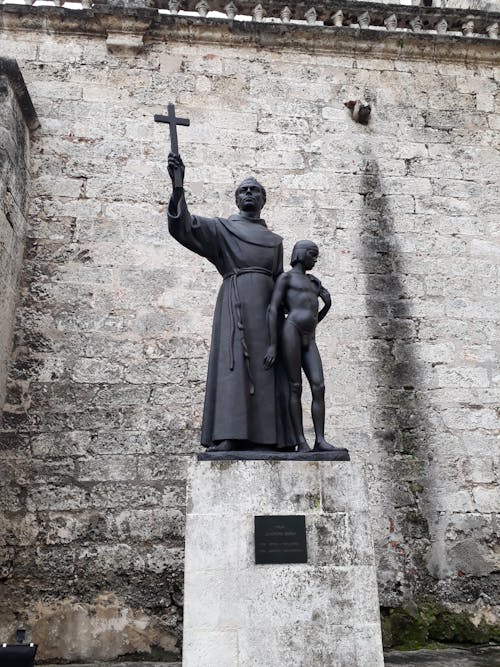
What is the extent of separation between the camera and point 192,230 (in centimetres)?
427

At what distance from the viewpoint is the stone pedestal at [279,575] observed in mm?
3385

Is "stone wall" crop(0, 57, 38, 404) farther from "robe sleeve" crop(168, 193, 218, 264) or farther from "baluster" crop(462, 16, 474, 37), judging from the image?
"baluster" crop(462, 16, 474, 37)

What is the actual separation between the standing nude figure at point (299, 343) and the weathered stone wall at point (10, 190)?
272cm

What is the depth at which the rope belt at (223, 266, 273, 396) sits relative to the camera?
4.02 m

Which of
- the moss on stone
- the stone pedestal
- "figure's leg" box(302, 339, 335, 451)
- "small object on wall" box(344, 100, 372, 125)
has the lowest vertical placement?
the moss on stone

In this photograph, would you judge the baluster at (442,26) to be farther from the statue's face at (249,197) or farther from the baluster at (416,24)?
the statue's face at (249,197)

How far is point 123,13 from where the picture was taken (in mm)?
6930

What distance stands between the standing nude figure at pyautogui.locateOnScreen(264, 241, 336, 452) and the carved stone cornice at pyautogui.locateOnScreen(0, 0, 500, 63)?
3.95 metres

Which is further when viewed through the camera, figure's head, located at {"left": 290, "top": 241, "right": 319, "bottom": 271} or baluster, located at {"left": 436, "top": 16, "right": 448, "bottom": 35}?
baluster, located at {"left": 436, "top": 16, "right": 448, "bottom": 35}

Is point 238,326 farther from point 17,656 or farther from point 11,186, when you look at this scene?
point 11,186

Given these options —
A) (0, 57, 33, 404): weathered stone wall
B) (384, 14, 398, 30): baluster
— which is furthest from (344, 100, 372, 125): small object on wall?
(0, 57, 33, 404): weathered stone wall

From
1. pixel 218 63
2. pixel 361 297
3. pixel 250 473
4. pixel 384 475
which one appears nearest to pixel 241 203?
pixel 250 473

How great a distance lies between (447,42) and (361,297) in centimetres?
325

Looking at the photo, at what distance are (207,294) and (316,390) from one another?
8.10ft
